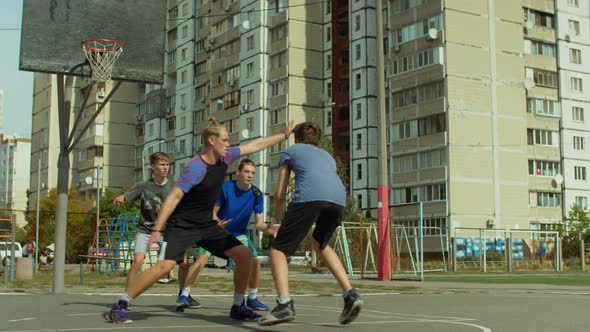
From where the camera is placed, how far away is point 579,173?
222 ft

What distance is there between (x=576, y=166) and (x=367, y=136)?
16.9 meters

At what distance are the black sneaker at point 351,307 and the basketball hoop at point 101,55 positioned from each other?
8.63 meters

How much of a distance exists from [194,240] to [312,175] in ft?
4.62

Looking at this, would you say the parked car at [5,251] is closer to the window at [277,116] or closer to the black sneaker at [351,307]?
the black sneaker at [351,307]

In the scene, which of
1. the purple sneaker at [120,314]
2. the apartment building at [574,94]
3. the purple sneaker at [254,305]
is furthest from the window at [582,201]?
the purple sneaker at [120,314]

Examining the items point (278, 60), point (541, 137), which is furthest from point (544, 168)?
point (278, 60)

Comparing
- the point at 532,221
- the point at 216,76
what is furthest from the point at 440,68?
the point at 216,76

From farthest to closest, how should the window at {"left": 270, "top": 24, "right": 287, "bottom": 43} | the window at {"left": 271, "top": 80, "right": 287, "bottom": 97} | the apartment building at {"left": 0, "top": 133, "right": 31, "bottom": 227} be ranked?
1. the apartment building at {"left": 0, "top": 133, "right": 31, "bottom": 227}
2. the window at {"left": 270, "top": 24, "right": 287, "bottom": 43}
3. the window at {"left": 271, "top": 80, "right": 287, "bottom": 97}

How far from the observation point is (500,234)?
44156 millimetres

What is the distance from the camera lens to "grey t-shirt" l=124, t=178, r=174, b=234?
37.5ft

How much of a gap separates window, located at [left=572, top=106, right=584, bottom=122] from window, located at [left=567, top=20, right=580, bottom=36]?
6.27 metres

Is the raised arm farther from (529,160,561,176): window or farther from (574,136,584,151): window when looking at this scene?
(574,136,584,151): window

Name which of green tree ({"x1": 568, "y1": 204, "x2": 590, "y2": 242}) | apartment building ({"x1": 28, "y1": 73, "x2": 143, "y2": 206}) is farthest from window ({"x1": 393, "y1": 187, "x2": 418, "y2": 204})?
apartment building ({"x1": 28, "y1": 73, "x2": 143, "y2": 206})

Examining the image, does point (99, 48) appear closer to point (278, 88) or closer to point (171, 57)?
point (278, 88)
